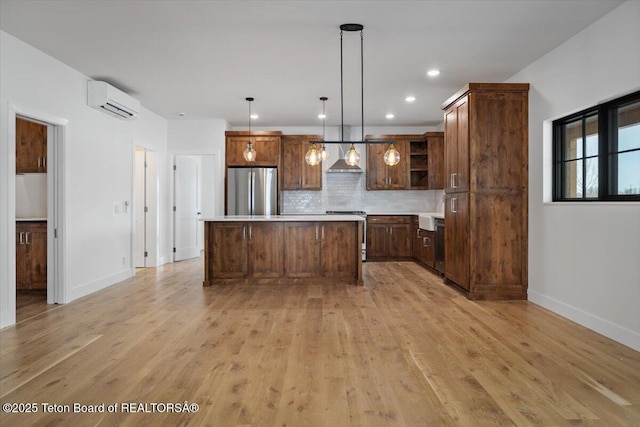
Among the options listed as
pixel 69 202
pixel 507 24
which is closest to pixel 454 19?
pixel 507 24

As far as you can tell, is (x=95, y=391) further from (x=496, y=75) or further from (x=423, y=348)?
(x=496, y=75)

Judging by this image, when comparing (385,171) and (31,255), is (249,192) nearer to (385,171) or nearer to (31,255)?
(385,171)

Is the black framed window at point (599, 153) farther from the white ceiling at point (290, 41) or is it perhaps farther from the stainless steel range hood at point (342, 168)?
the stainless steel range hood at point (342, 168)

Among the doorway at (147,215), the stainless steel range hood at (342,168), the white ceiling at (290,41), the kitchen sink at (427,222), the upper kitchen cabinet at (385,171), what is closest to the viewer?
the white ceiling at (290,41)

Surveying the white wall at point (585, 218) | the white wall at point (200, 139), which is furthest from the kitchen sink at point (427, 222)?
the white wall at point (200, 139)

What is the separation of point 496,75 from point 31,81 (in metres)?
5.15

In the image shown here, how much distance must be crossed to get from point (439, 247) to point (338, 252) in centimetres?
160

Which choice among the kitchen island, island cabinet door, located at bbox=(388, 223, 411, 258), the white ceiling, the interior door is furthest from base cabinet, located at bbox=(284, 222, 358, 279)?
the interior door

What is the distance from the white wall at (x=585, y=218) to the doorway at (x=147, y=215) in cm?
586

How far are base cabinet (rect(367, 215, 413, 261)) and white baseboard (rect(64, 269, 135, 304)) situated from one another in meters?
4.13

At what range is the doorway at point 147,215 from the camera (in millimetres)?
6910

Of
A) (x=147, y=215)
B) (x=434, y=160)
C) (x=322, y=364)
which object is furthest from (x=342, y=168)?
(x=322, y=364)

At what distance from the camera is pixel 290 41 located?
3.84 metres

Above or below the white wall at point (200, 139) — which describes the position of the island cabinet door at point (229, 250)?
below
